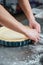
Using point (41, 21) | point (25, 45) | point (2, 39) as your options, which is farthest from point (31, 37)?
point (41, 21)

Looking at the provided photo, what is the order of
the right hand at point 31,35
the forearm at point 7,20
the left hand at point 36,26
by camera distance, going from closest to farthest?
the forearm at point 7,20, the right hand at point 31,35, the left hand at point 36,26

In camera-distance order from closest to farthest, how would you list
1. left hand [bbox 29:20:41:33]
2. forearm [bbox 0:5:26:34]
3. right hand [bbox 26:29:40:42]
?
forearm [bbox 0:5:26:34] → right hand [bbox 26:29:40:42] → left hand [bbox 29:20:41:33]

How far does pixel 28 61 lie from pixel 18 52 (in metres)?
0.11

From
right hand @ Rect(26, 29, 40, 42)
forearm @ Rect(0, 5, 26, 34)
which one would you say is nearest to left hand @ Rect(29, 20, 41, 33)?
right hand @ Rect(26, 29, 40, 42)

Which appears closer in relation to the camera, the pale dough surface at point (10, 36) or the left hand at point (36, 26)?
the pale dough surface at point (10, 36)

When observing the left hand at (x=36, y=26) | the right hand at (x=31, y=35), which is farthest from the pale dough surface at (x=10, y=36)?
the left hand at (x=36, y=26)

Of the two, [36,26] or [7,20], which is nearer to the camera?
[7,20]

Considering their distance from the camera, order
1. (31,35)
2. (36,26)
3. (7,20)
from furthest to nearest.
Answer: (36,26), (31,35), (7,20)

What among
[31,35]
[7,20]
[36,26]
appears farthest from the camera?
[36,26]

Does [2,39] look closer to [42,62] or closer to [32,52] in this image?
[32,52]

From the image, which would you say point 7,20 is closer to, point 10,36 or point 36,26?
point 10,36

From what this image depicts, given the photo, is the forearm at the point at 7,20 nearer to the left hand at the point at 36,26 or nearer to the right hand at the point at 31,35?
the right hand at the point at 31,35

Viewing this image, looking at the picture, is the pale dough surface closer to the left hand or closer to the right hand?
the right hand

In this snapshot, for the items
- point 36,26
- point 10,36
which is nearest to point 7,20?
point 10,36
